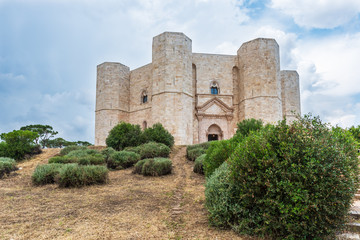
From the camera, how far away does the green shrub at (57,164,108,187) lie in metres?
6.19

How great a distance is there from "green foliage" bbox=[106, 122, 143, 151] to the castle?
16.2 ft

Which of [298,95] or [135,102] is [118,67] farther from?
[298,95]

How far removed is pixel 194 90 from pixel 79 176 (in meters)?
16.7

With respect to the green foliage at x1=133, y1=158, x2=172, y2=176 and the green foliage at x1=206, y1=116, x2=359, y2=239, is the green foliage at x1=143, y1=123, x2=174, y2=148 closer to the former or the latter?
the green foliage at x1=133, y1=158, x2=172, y2=176

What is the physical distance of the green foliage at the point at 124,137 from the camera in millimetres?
14008

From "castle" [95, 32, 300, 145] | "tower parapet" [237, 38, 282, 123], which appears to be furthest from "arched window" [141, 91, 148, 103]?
"tower parapet" [237, 38, 282, 123]

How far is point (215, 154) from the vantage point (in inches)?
232

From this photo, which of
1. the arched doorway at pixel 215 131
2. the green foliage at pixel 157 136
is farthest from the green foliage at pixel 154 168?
the arched doorway at pixel 215 131

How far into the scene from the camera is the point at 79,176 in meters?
6.26

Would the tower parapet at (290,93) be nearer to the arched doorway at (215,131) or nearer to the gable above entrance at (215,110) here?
the gable above entrance at (215,110)

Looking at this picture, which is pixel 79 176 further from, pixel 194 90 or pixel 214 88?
pixel 214 88

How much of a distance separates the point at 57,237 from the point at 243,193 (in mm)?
2554

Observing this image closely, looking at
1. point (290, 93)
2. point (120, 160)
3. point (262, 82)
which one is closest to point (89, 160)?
point (120, 160)

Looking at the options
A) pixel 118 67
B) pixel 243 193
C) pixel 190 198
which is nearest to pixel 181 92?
pixel 118 67
